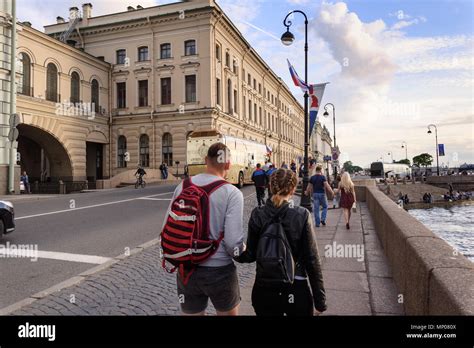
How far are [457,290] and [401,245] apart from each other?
2329 mm

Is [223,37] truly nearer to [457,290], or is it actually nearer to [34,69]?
[34,69]

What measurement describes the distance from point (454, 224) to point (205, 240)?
39.1m

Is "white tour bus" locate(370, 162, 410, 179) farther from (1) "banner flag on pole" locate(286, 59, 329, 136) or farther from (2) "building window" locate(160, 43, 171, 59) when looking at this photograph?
(1) "banner flag on pole" locate(286, 59, 329, 136)

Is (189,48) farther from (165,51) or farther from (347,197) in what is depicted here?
(347,197)

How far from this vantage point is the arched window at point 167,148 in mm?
35438

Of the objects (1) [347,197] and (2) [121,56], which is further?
(2) [121,56]

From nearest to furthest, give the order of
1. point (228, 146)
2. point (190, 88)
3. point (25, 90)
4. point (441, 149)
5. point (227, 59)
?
1. point (228, 146)
2. point (25, 90)
3. point (190, 88)
4. point (227, 59)
5. point (441, 149)

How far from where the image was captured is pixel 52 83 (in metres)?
28.8

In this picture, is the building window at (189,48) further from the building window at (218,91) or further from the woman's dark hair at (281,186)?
the woman's dark hair at (281,186)

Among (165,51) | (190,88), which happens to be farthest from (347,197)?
(165,51)

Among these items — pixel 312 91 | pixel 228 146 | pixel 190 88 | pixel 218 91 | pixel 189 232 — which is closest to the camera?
pixel 189 232
